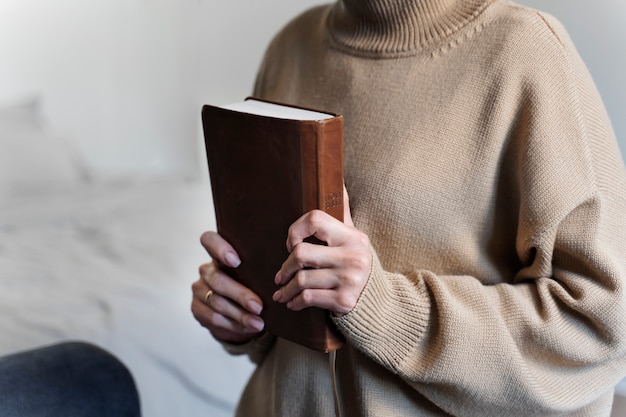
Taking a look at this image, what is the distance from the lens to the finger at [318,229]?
0.50 meters

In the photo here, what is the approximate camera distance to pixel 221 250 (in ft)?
1.99

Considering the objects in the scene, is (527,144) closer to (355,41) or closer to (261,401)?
(355,41)

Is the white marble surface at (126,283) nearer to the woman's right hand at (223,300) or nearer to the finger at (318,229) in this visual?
the woman's right hand at (223,300)

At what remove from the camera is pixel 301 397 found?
0.69m

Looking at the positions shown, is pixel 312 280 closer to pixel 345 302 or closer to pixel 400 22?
pixel 345 302

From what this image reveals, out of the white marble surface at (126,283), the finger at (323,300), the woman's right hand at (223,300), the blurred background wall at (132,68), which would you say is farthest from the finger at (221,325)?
the blurred background wall at (132,68)

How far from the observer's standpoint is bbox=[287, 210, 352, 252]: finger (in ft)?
1.65

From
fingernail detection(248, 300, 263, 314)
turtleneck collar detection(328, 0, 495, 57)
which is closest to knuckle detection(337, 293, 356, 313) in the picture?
fingernail detection(248, 300, 263, 314)

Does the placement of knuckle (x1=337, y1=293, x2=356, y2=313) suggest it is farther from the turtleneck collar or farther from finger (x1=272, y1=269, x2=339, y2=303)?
the turtleneck collar

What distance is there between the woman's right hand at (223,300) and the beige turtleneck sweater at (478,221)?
3.3 inches

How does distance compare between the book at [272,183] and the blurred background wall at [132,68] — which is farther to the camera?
the blurred background wall at [132,68]

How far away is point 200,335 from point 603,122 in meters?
0.76

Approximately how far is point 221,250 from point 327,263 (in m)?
0.13

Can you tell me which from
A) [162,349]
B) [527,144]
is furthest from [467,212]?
[162,349]
